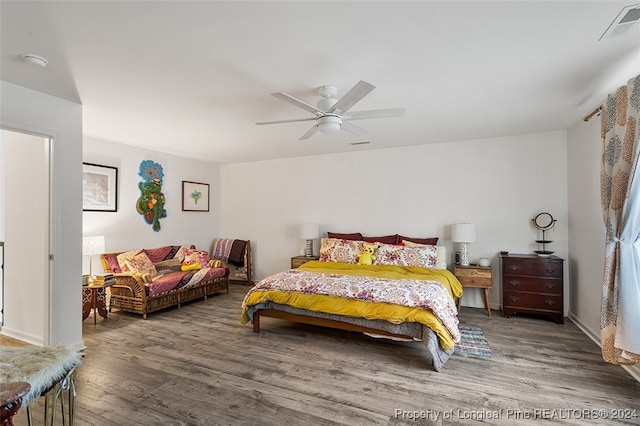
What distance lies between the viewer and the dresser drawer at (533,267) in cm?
378

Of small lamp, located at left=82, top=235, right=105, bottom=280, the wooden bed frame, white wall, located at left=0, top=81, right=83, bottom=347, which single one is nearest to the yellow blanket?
the wooden bed frame

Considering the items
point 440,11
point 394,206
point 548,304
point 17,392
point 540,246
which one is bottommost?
point 548,304

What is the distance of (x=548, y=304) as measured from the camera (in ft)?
12.5

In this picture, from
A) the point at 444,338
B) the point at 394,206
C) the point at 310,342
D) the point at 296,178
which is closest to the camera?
the point at 444,338

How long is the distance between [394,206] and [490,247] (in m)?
1.57

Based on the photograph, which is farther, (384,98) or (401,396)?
(384,98)

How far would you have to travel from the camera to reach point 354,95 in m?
2.20

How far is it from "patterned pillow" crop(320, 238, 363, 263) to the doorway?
11.2 ft

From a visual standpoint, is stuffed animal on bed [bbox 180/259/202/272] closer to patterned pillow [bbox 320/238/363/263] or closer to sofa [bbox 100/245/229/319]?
sofa [bbox 100/245/229/319]

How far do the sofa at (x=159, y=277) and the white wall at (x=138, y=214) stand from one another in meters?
0.28

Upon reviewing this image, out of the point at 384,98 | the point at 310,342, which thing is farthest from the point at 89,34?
the point at 310,342

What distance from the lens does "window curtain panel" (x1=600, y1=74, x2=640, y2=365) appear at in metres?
2.25

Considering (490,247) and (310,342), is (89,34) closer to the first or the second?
(310,342)

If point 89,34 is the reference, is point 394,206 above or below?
below
